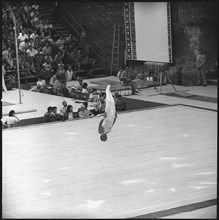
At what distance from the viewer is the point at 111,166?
41.1 feet

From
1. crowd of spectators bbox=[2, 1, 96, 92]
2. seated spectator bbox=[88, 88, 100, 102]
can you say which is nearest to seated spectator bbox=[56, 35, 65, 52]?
crowd of spectators bbox=[2, 1, 96, 92]

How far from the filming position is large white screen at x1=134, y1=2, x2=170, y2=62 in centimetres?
2166

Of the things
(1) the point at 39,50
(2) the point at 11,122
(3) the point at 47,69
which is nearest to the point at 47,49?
(1) the point at 39,50

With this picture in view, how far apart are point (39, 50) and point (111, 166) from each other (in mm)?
11437

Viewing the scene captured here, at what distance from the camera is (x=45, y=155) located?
13461mm

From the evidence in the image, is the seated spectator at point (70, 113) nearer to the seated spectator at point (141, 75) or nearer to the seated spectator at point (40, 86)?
the seated spectator at point (40, 86)

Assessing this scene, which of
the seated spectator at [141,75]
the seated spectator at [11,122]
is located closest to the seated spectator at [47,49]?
the seated spectator at [141,75]

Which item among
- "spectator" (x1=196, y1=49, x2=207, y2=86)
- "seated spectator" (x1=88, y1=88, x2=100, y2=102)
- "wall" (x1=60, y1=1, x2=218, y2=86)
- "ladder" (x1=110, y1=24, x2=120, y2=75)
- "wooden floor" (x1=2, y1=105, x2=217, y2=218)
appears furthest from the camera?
"ladder" (x1=110, y1=24, x2=120, y2=75)

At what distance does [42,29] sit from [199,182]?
14.6 m

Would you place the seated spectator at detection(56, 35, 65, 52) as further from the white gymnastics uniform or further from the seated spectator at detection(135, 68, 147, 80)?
the white gymnastics uniform

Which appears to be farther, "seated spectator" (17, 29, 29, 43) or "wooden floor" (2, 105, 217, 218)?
"seated spectator" (17, 29, 29, 43)

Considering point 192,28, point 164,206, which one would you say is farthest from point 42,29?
point 164,206

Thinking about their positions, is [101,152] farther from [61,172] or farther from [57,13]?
[57,13]

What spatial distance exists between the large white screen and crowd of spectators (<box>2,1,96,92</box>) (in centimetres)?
233
